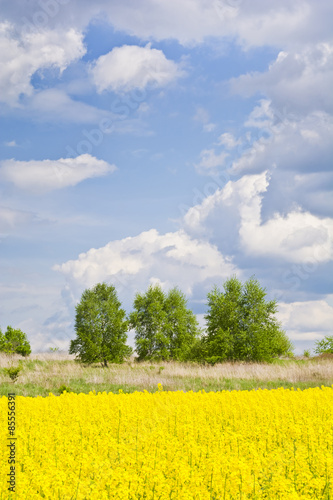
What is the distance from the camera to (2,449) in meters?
8.39

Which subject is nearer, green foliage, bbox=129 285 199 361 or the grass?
the grass

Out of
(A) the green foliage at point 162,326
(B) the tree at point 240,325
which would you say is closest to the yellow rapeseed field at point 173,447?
(B) the tree at point 240,325

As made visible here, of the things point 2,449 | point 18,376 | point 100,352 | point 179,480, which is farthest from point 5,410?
point 100,352

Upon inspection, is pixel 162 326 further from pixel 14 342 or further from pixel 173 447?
pixel 173 447

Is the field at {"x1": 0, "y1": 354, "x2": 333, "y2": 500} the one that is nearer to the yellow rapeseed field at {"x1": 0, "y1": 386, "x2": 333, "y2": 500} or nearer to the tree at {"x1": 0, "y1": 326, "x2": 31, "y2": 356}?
the yellow rapeseed field at {"x1": 0, "y1": 386, "x2": 333, "y2": 500}

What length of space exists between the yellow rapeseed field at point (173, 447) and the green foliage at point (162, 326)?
25.0 meters

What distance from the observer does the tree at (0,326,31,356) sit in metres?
40.7

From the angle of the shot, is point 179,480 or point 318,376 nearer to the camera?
point 179,480

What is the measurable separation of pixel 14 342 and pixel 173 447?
36687mm

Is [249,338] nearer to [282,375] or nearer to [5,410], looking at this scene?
[282,375]

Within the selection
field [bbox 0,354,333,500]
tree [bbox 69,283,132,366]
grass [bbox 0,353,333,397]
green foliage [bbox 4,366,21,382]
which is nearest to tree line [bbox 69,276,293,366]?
tree [bbox 69,283,132,366]

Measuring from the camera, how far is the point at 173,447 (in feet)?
24.5

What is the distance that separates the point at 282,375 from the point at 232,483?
19.5 meters

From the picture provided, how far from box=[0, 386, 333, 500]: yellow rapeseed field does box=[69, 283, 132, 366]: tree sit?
21635 mm
